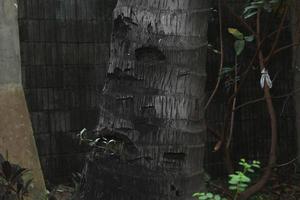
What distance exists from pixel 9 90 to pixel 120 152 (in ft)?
5.24

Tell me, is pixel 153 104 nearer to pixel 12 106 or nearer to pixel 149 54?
pixel 149 54

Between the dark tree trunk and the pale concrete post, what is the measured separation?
1.41 m

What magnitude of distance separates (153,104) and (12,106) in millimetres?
1650

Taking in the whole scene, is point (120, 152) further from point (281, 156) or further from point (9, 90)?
point (281, 156)

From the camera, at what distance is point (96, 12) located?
5605 millimetres

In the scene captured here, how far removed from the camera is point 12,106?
3.77 m

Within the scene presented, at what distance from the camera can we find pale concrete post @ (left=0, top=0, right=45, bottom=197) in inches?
146

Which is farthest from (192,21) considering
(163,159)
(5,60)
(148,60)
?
(5,60)

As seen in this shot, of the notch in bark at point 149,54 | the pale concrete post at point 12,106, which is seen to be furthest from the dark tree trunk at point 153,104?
the pale concrete post at point 12,106

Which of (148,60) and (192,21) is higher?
(192,21)

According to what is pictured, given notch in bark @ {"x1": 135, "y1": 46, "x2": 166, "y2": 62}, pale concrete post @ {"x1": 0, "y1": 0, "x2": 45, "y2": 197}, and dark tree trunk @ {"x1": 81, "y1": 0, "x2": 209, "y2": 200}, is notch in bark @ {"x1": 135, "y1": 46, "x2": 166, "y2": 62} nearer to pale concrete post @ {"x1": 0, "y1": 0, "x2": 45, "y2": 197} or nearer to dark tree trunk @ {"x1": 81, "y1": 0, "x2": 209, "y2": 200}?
dark tree trunk @ {"x1": 81, "y1": 0, "x2": 209, "y2": 200}

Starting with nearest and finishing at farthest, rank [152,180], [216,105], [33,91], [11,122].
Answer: [152,180]
[11,122]
[33,91]
[216,105]

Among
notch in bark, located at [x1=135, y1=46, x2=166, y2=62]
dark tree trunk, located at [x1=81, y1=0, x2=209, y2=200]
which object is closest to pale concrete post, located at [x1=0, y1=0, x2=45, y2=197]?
dark tree trunk, located at [x1=81, y1=0, x2=209, y2=200]

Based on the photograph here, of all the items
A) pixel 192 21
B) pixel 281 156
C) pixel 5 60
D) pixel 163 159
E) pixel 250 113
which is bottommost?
pixel 281 156
